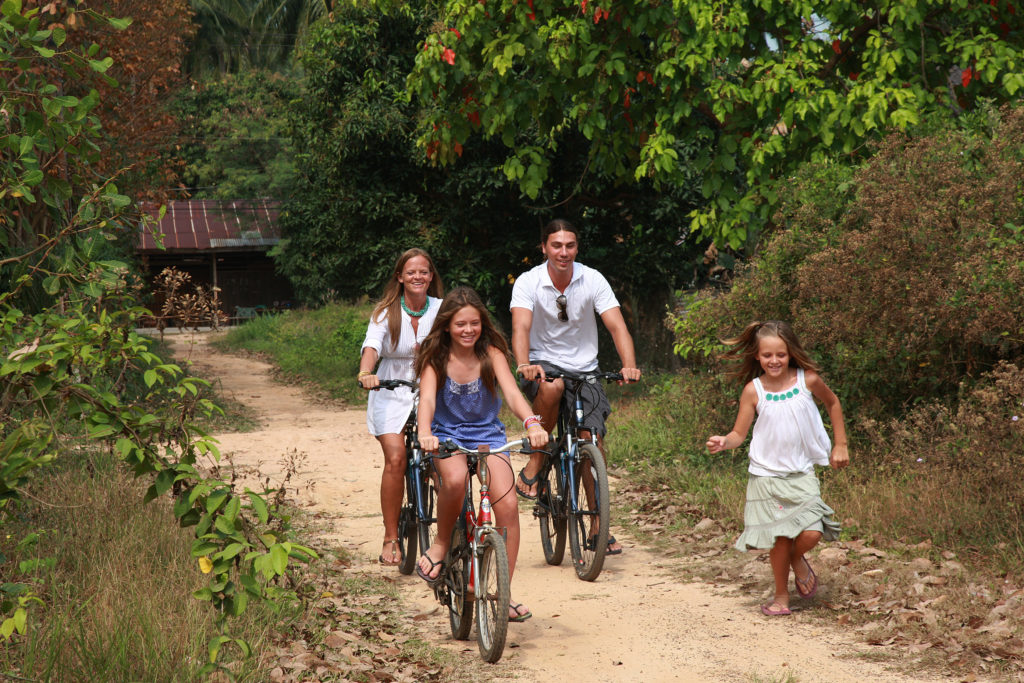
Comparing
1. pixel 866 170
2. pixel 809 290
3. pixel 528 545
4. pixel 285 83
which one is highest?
pixel 285 83

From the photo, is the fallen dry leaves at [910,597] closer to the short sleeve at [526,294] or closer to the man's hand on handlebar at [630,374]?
the man's hand on handlebar at [630,374]

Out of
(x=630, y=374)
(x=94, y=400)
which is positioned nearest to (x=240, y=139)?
(x=630, y=374)

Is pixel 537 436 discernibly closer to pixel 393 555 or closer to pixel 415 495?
pixel 415 495

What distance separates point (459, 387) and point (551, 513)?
5.75 ft

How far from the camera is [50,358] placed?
Answer: 3.67 metres

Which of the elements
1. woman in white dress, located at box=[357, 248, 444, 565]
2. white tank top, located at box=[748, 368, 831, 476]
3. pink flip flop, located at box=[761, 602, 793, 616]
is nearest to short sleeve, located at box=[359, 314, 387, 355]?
woman in white dress, located at box=[357, 248, 444, 565]

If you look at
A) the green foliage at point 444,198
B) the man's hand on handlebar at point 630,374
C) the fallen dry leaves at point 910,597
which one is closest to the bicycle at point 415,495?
the man's hand on handlebar at point 630,374

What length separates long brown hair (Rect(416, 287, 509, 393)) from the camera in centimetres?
543

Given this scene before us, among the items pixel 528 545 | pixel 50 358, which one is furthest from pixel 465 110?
pixel 50 358

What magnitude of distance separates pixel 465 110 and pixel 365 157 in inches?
243

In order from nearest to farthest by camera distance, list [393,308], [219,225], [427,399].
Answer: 1. [427,399]
2. [393,308]
3. [219,225]

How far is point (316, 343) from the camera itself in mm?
23203

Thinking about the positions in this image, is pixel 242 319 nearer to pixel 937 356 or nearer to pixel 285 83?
pixel 285 83

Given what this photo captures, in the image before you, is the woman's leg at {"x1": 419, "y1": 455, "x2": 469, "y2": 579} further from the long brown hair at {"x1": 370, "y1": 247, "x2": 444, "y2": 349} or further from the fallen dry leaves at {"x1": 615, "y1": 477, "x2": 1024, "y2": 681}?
the fallen dry leaves at {"x1": 615, "y1": 477, "x2": 1024, "y2": 681}
